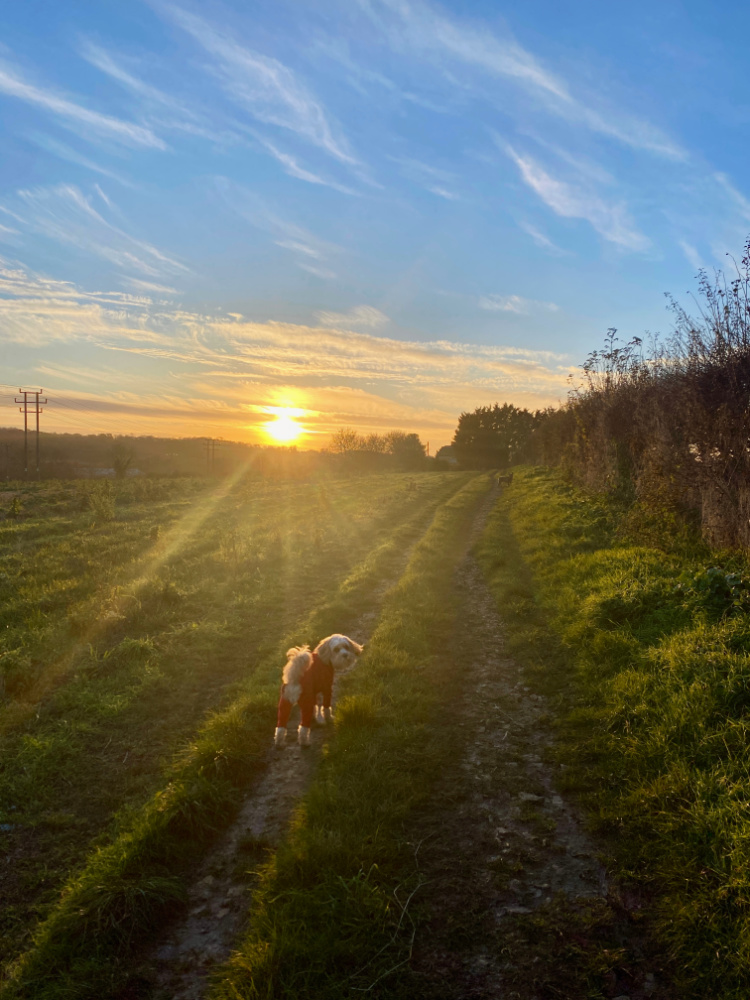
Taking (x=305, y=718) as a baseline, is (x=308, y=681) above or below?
above

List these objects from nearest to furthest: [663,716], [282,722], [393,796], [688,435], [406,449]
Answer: [393,796] < [663,716] < [282,722] < [688,435] < [406,449]

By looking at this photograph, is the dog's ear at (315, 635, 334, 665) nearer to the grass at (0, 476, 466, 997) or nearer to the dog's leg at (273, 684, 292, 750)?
the dog's leg at (273, 684, 292, 750)

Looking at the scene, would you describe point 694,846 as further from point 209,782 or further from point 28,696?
point 28,696

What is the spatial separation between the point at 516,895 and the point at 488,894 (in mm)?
195

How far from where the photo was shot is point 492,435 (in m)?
78.0

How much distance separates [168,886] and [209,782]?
1194 millimetres

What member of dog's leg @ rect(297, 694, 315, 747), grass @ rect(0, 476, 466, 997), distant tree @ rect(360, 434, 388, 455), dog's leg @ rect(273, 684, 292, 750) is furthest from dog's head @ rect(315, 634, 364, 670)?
distant tree @ rect(360, 434, 388, 455)

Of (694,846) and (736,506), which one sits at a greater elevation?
A: (736,506)

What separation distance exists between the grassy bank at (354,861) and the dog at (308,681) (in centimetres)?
34

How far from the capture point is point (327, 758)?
19.2ft

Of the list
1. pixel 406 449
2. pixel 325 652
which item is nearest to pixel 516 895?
pixel 325 652

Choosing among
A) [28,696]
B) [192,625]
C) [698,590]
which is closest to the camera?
[28,696]

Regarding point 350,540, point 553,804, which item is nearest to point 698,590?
point 553,804

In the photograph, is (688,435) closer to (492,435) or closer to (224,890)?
(224,890)
